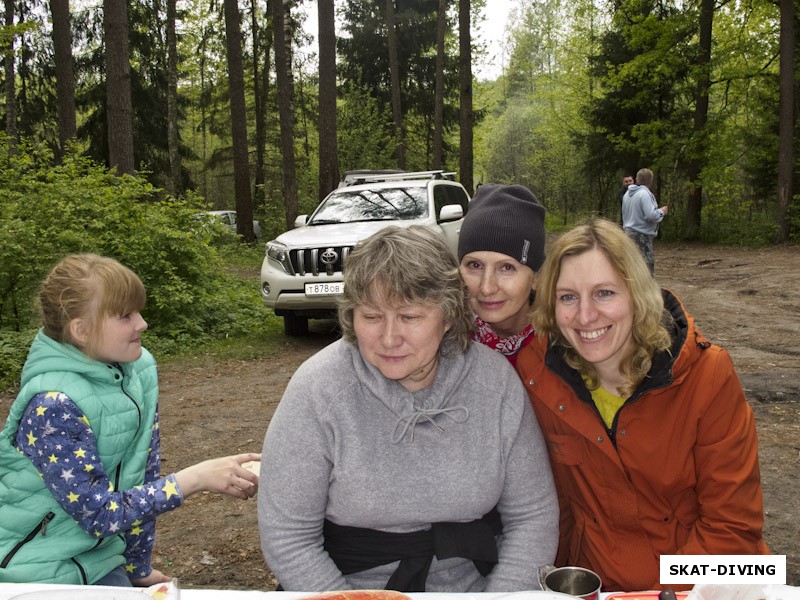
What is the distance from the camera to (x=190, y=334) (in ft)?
31.6

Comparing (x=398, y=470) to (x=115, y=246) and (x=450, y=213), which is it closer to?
(x=450, y=213)

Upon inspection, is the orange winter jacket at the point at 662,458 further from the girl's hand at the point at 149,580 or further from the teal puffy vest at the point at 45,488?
the girl's hand at the point at 149,580

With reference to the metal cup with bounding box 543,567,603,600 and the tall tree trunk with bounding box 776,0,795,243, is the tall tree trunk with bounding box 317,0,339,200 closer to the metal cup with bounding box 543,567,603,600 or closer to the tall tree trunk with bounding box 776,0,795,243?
the tall tree trunk with bounding box 776,0,795,243

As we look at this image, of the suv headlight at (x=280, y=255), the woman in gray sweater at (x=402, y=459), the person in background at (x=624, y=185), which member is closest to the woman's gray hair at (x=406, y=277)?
the woman in gray sweater at (x=402, y=459)

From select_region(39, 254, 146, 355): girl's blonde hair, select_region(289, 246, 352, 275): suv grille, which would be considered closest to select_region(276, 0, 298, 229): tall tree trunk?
select_region(289, 246, 352, 275): suv grille

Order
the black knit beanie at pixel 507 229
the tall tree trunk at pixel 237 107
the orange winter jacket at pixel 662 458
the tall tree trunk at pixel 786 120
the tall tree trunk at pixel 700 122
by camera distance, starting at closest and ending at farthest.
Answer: the orange winter jacket at pixel 662 458
the black knit beanie at pixel 507 229
the tall tree trunk at pixel 786 120
the tall tree trunk at pixel 237 107
the tall tree trunk at pixel 700 122

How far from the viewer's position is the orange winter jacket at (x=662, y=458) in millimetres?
2145

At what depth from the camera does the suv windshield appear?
9.68 metres

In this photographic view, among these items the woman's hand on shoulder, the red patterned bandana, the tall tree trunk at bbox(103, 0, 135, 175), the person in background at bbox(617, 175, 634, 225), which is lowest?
the woman's hand on shoulder

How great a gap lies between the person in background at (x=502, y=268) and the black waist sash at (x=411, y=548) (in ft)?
2.50

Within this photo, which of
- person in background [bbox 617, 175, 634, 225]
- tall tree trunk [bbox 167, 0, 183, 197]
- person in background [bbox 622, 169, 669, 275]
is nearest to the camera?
person in background [bbox 622, 169, 669, 275]

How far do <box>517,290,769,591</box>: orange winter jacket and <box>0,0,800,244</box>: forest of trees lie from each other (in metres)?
9.75

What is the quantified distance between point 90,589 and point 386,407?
92 centimetres

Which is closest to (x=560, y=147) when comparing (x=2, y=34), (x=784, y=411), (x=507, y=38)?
(x=507, y=38)
